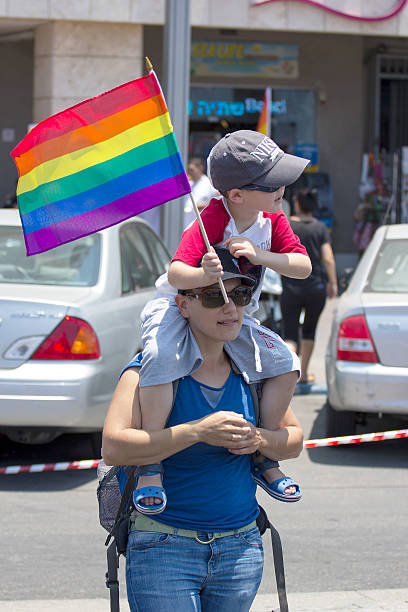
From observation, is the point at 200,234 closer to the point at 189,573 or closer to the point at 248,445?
the point at 248,445

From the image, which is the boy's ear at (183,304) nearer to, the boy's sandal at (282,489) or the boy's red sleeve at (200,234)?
the boy's red sleeve at (200,234)

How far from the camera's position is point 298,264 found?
3.36 meters

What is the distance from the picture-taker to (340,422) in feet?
25.5

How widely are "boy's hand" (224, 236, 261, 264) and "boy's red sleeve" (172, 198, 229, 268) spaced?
3.6 inches

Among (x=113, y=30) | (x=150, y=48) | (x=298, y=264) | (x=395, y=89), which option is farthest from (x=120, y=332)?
(x=395, y=89)

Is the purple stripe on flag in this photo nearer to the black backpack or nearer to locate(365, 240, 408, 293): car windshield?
the black backpack

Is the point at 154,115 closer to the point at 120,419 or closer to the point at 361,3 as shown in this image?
the point at 120,419

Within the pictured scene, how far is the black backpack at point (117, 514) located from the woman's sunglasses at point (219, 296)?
20 centimetres

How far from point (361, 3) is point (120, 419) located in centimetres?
1511

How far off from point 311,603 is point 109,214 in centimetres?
225

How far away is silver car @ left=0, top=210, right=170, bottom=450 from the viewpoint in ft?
21.2

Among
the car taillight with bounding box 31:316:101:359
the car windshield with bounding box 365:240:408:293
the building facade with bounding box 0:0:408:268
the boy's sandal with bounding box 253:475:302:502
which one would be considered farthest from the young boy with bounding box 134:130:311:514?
the building facade with bounding box 0:0:408:268

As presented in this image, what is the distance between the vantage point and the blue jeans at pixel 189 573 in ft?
9.30

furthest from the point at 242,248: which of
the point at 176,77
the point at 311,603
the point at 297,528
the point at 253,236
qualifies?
the point at 176,77
